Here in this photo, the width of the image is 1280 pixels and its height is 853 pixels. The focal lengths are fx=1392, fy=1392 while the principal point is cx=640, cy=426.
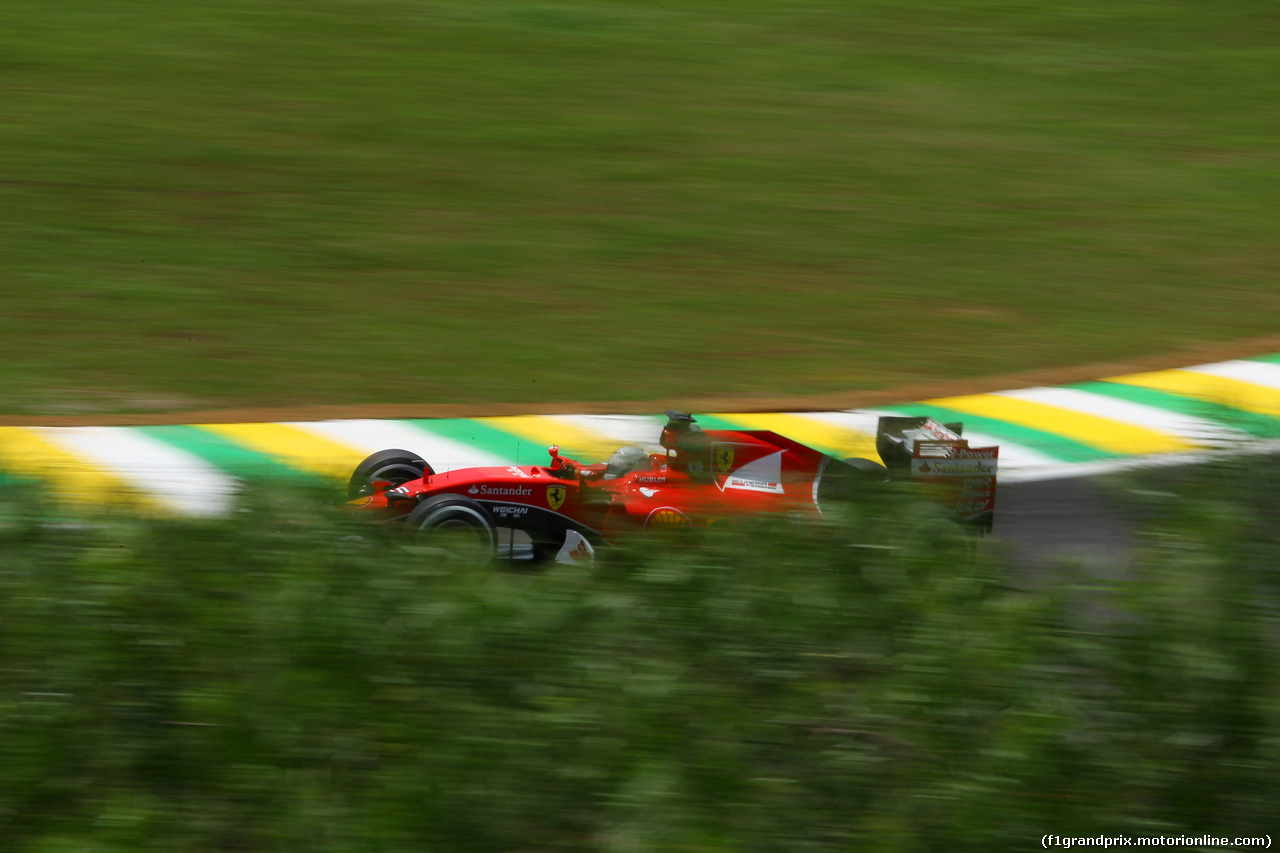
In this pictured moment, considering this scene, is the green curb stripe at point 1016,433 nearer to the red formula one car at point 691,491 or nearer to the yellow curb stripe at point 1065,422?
the yellow curb stripe at point 1065,422

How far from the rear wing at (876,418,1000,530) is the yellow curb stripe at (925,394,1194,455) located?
5.19 metres

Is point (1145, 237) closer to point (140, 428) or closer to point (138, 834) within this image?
point (140, 428)

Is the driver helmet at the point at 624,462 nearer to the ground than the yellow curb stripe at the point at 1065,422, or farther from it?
farther from it

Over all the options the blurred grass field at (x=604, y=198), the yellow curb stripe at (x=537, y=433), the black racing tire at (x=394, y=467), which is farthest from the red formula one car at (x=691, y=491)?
the blurred grass field at (x=604, y=198)

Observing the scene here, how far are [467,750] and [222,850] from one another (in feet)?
2.17

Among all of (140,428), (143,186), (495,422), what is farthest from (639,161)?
(140,428)

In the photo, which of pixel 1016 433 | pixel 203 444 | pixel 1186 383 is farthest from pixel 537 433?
pixel 1186 383

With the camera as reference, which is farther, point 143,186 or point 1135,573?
point 143,186

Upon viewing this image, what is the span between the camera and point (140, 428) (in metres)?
10.4

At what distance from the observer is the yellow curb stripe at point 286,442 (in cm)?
985

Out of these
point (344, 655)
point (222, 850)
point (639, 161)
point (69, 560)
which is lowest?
point (222, 850)

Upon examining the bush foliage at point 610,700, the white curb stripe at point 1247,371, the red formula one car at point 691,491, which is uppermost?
the white curb stripe at point 1247,371

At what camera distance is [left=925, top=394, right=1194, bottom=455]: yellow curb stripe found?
11.2 metres

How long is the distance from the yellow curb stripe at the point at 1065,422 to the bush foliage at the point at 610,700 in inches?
299
